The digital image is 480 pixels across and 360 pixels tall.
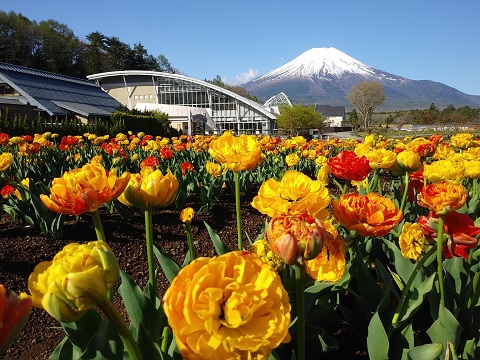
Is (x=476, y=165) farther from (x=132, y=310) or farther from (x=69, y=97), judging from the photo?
(x=69, y=97)

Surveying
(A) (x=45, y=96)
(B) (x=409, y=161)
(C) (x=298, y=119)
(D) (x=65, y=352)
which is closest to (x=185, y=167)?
(B) (x=409, y=161)

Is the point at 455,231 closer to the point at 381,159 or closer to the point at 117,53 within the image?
the point at 381,159

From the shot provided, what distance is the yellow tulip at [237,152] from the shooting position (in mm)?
1681

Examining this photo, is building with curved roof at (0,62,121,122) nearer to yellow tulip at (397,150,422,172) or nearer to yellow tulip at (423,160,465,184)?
yellow tulip at (397,150,422,172)

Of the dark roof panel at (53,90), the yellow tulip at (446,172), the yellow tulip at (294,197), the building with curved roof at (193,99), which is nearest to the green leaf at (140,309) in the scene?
the yellow tulip at (294,197)

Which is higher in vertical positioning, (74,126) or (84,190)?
(84,190)

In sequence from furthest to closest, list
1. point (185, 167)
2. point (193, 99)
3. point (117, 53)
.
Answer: point (117, 53) < point (193, 99) < point (185, 167)

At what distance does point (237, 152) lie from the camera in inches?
67.6

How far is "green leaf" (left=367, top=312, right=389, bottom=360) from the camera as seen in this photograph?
1206 millimetres

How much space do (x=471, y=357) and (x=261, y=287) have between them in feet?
3.65

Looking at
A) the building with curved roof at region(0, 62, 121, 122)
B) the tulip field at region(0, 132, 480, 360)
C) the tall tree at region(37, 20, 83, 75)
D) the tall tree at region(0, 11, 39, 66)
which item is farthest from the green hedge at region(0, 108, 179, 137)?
the tall tree at region(0, 11, 39, 66)

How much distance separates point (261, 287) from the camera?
2.07 ft

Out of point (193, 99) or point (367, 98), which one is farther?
point (367, 98)

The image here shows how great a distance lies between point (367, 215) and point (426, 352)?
1.42 feet
